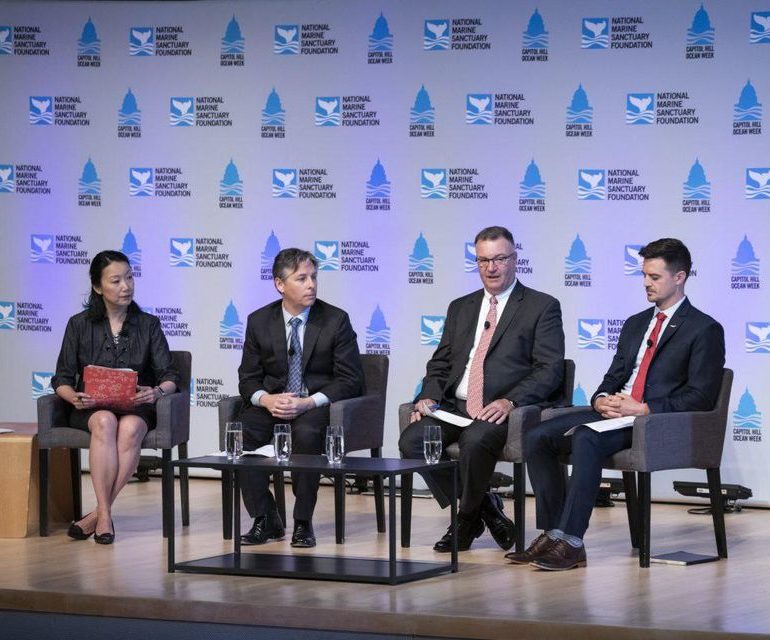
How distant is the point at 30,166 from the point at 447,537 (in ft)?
13.1

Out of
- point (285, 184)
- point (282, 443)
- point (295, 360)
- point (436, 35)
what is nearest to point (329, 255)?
point (285, 184)

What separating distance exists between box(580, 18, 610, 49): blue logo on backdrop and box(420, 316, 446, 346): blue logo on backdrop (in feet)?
5.50

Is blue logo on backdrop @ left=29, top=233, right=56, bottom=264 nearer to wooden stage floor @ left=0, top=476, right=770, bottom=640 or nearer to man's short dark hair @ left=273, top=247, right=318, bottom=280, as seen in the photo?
wooden stage floor @ left=0, top=476, right=770, bottom=640

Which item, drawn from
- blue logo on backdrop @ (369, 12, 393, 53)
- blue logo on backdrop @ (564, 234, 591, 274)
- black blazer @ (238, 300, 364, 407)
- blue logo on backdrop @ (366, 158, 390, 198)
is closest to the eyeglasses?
black blazer @ (238, 300, 364, 407)

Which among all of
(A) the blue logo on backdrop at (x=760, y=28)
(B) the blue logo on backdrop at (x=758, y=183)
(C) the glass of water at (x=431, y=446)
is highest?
(A) the blue logo on backdrop at (x=760, y=28)

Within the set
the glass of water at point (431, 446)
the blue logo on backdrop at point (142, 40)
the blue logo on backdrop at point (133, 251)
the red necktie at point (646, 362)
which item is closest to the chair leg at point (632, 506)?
the red necktie at point (646, 362)

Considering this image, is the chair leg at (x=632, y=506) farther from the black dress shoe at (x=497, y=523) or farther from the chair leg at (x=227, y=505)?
the chair leg at (x=227, y=505)

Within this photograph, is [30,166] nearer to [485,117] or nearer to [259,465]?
[485,117]

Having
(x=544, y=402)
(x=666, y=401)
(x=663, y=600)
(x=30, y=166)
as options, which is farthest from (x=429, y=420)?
(x=30, y=166)

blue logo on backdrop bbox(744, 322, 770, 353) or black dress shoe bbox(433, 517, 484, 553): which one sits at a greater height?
blue logo on backdrop bbox(744, 322, 770, 353)

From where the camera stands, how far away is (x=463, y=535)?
6.05 m

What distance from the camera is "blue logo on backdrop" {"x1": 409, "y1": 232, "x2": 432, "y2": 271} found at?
25.8 ft

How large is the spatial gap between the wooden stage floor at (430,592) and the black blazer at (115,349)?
29.3 inches

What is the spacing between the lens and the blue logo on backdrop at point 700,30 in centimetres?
734
